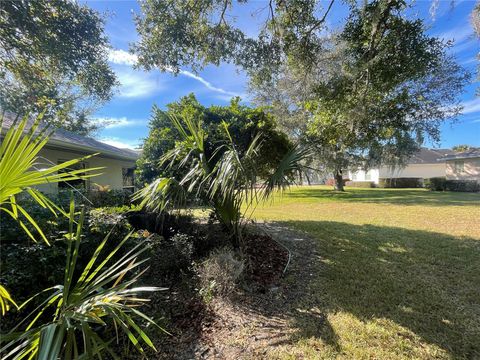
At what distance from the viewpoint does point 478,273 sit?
4.29 metres

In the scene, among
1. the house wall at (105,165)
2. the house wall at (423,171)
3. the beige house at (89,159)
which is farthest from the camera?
the house wall at (423,171)

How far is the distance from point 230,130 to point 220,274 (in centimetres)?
345

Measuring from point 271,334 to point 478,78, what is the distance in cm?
934

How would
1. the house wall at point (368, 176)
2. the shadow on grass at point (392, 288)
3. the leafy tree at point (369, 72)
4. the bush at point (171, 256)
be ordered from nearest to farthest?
1. the shadow on grass at point (392, 288)
2. the bush at point (171, 256)
3. the leafy tree at point (369, 72)
4. the house wall at point (368, 176)

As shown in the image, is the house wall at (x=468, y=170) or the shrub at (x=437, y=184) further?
the house wall at (x=468, y=170)

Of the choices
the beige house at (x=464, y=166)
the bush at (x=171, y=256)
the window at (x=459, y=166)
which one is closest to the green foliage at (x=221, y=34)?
the bush at (x=171, y=256)

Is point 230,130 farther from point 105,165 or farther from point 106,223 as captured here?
point 105,165

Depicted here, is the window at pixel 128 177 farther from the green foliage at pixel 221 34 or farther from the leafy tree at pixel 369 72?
the leafy tree at pixel 369 72

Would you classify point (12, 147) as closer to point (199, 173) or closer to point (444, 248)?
point (199, 173)

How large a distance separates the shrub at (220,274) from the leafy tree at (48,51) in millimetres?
4229

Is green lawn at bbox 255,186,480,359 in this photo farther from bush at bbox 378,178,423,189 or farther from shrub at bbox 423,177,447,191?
bush at bbox 378,178,423,189

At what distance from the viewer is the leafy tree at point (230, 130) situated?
223 inches

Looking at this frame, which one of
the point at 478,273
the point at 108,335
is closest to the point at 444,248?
the point at 478,273

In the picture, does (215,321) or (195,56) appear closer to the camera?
(215,321)
